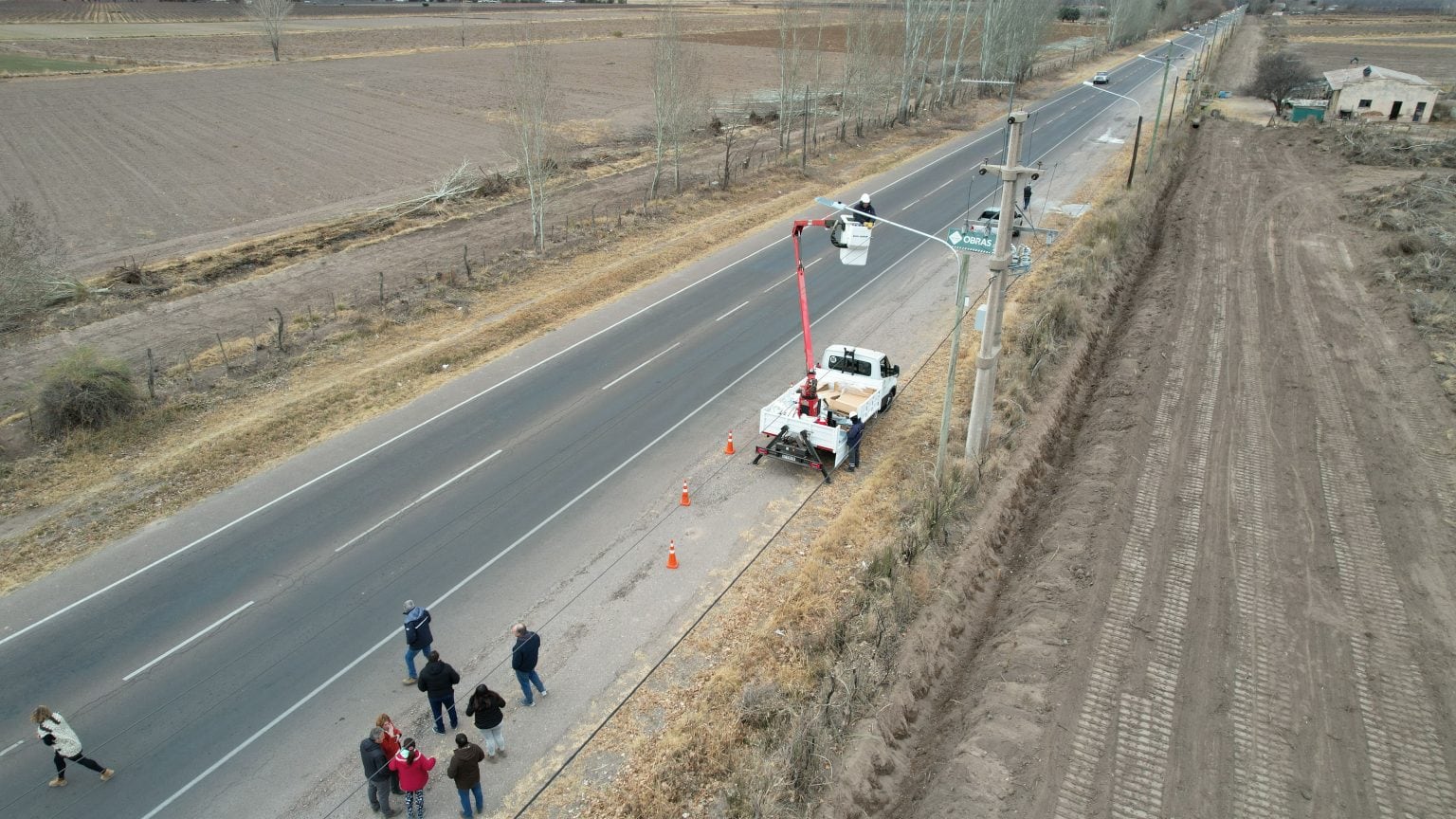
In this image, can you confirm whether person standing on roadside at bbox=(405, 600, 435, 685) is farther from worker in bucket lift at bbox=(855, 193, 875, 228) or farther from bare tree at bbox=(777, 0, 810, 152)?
bare tree at bbox=(777, 0, 810, 152)

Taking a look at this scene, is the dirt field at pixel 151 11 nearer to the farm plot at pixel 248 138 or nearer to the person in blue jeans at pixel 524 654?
the farm plot at pixel 248 138

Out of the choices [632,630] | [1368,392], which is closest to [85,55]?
[632,630]

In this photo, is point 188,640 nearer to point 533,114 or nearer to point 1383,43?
point 533,114

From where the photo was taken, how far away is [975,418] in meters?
17.8

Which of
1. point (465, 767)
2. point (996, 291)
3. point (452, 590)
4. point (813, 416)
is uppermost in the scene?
point (996, 291)

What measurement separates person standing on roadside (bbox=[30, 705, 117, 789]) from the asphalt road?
0.16 metres

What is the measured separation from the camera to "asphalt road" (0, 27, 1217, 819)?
39.5ft

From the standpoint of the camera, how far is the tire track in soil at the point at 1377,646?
11023 millimetres

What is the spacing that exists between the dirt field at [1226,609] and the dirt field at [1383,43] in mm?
78585

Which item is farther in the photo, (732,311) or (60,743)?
(732,311)

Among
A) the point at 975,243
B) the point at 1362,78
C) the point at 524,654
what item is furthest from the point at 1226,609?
the point at 1362,78

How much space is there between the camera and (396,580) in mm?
15492

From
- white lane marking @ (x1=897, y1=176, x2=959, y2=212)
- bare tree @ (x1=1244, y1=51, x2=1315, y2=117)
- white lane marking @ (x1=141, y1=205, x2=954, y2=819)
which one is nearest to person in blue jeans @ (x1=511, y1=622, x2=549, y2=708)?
white lane marking @ (x1=141, y1=205, x2=954, y2=819)

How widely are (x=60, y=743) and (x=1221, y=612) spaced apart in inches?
690
